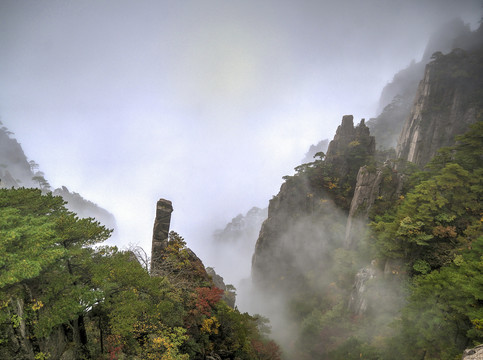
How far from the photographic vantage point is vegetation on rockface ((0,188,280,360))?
743 centimetres

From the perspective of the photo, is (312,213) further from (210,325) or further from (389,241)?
(210,325)

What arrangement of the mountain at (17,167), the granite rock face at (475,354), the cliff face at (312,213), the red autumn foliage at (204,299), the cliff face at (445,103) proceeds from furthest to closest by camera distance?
the mountain at (17,167)
the cliff face at (445,103)
the cliff face at (312,213)
the red autumn foliage at (204,299)
the granite rock face at (475,354)

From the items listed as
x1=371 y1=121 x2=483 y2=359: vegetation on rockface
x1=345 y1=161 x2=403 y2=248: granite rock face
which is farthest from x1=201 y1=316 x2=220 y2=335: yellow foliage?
x1=345 y1=161 x2=403 y2=248: granite rock face

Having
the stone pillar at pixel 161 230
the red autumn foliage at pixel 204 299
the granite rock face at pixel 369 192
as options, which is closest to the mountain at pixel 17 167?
the stone pillar at pixel 161 230

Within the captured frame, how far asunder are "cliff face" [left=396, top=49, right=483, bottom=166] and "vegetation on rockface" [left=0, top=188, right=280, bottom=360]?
48.5m

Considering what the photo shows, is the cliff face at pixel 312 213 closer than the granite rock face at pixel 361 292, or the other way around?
the granite rock face at pixel 361 292

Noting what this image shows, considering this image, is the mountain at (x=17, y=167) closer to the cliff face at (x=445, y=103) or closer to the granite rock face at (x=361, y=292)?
the granite rock face at (x=361, y=292)

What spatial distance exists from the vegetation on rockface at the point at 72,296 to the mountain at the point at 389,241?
1597 cm

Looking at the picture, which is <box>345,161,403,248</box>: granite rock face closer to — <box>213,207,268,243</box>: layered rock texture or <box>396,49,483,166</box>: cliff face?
<box>396,49,483,166</box>: cliff face

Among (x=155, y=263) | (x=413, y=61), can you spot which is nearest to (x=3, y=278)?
(x=155, y=263)

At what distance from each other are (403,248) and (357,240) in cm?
953

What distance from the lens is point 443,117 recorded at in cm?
4275

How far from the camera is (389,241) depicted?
2106 cm

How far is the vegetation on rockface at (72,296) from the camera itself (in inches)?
293
